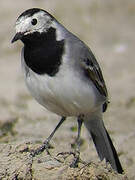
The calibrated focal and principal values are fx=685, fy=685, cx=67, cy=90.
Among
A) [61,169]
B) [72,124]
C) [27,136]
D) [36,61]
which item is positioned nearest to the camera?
[61,169]

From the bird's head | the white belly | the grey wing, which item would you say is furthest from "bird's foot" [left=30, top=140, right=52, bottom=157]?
the bird's head

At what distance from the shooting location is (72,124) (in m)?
9.27

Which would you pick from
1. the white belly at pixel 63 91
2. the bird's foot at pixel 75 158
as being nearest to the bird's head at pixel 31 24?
the white belly at pixel 63 91

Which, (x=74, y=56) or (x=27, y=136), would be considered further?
(x=27, y=136)

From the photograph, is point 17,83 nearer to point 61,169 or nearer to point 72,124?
point 72,124

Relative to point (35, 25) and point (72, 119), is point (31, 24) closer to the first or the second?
point (35, 25)

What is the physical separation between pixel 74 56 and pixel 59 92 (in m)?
0.42

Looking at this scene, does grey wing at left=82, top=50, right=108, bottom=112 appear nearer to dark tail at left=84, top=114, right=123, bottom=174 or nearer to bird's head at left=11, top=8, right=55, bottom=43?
dark tail at left=84, top=114, right=123, bottom=174

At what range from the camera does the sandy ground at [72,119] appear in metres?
6.35

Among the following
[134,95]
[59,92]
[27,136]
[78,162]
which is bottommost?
[134,95]

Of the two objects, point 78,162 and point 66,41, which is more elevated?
point 66,41

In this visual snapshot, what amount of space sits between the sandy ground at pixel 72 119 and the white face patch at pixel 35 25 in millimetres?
1128

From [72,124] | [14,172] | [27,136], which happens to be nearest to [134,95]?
[72,124]

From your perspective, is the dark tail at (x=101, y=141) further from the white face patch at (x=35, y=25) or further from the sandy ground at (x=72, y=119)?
the white face patch at (x=35, y=25)
